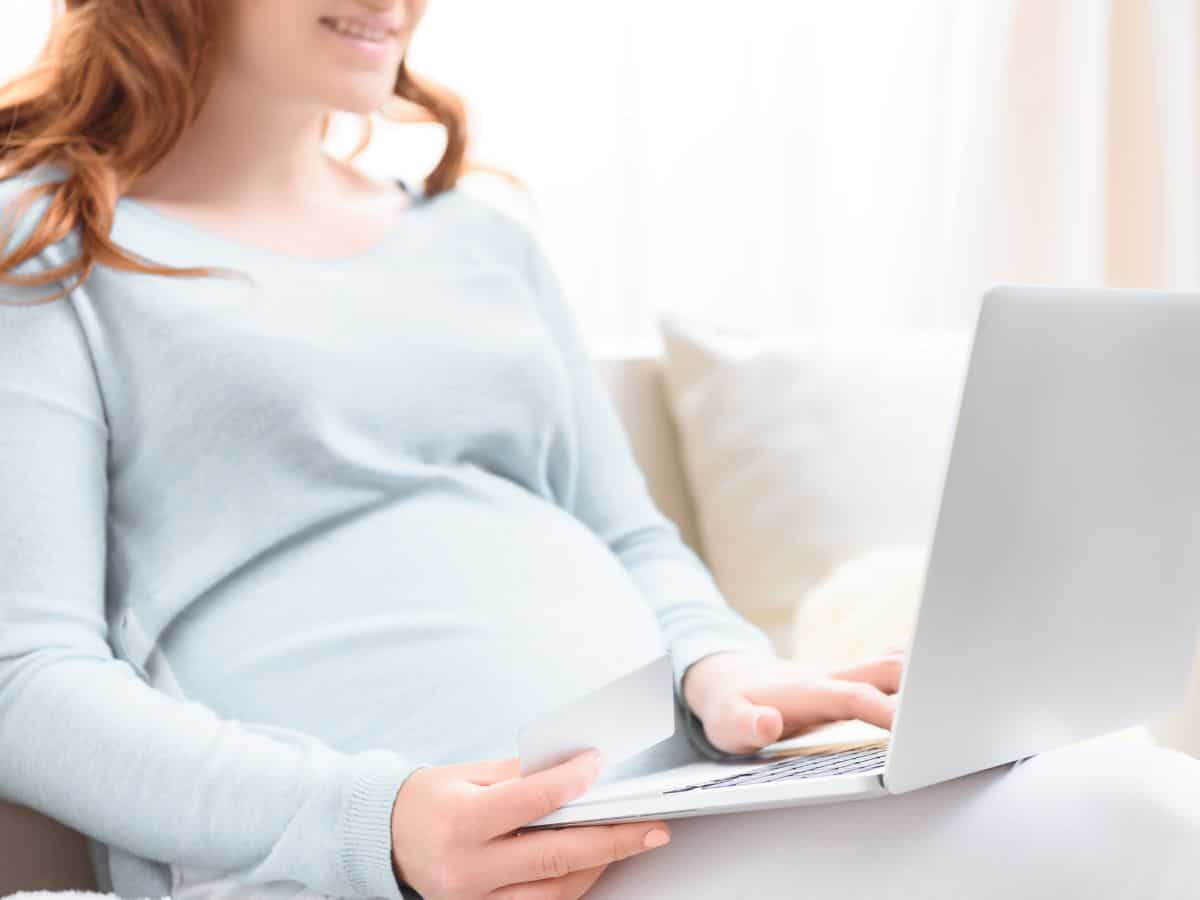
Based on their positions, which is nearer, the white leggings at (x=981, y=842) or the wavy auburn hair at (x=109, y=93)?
the white leggings at (x=981, y=842)

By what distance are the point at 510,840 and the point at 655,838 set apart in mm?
73

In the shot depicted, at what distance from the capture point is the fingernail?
0.67m

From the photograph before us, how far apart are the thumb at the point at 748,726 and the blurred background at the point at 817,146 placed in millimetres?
1293

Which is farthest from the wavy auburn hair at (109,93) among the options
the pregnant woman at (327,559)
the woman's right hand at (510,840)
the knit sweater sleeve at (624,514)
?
the woman's right hand at (510,840)

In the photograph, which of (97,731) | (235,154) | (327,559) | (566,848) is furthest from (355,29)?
(566,848)

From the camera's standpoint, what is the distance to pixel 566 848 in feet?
2.18

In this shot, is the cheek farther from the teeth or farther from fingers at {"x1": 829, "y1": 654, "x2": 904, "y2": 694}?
fingers at {"x1": 829, "y1": 654, "x2": 904, "y2": 694}

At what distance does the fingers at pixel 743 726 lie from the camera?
824 mm

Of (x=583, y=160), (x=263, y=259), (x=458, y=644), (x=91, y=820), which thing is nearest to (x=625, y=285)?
(x=583, y=160)

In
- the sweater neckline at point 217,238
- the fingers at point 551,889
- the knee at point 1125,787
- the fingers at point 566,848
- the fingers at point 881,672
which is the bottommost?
the fingers at point 551,889

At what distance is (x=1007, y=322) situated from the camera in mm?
573

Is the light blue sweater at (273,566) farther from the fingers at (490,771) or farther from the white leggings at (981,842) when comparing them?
the white leggings at (981,842)

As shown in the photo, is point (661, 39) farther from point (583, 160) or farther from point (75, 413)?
point (75, 413)

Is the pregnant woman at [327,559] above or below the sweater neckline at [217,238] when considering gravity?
below
